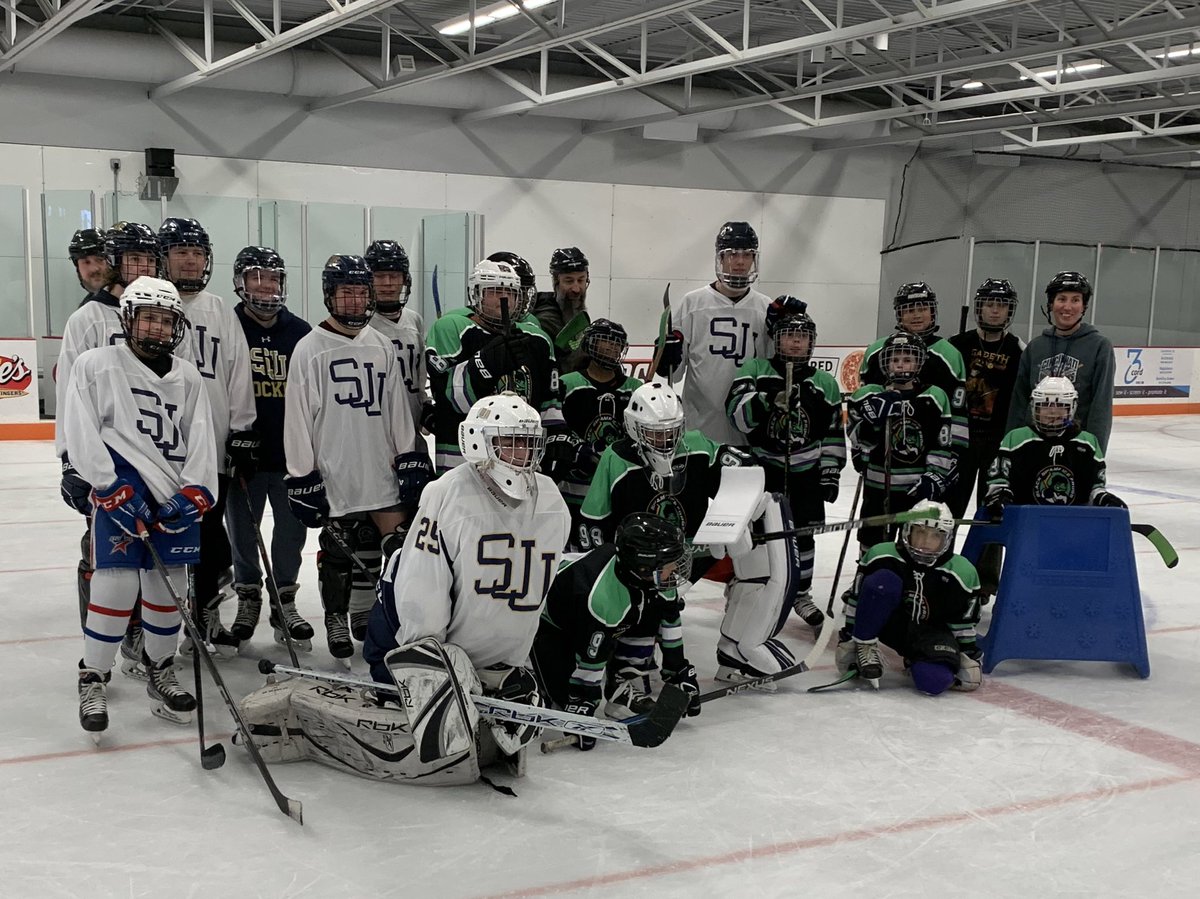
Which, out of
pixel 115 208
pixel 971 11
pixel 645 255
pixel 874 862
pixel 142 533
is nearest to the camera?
pixel 874 862

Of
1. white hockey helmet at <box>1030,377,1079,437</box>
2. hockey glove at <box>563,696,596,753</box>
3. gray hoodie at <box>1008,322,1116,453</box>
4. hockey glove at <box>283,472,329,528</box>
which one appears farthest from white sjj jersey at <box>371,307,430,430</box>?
gray hoodie at <box>1008,322,1116,453</box>

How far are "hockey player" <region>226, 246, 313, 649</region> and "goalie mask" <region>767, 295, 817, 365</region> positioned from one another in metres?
1.60

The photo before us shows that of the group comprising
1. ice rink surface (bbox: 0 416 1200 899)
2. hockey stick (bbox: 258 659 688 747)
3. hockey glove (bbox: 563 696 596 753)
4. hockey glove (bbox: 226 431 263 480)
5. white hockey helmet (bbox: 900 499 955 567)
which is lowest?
ice rink surface (bbox: 0 416 1200 899)

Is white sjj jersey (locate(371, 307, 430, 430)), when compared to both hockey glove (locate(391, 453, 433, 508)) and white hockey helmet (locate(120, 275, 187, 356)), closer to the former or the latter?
hockey glove (locate(391, 453, 433, 508))

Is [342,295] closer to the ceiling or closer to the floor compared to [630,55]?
closer to the floor

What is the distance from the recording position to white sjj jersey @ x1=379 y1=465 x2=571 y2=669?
2750 mm

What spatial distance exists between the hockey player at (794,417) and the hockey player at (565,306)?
1.99ft

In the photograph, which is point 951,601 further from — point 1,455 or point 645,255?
point 645,255

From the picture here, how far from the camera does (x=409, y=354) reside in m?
3.92

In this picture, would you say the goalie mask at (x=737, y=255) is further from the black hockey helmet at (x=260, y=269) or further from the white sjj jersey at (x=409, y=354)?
the black hockey helmet at (x=260, y=269)

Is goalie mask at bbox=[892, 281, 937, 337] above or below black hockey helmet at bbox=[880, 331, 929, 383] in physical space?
above

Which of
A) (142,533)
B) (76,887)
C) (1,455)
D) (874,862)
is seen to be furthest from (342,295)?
(1,455)

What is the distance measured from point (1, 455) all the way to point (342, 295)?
636cm

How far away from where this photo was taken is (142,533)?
3.03m
